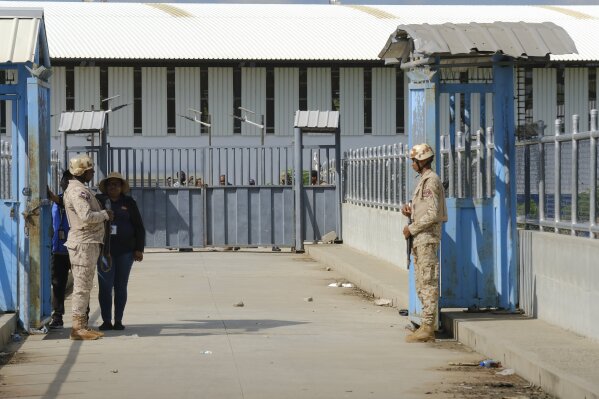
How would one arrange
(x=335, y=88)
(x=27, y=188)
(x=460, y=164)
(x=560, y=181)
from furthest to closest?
(x=335, y=88) < (x=460, y=164) < (x=27, y=188) < (x=560, y=181)

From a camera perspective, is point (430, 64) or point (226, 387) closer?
point (226, 387)

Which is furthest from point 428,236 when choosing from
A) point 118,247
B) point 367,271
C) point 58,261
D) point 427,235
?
point 367,271

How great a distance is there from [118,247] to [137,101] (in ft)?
151

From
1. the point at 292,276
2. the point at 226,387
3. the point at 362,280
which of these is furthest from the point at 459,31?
the point at 292,276

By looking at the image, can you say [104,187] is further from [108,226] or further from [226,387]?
[226,387]

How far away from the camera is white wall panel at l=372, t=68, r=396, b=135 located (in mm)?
60750

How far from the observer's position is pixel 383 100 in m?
60.9

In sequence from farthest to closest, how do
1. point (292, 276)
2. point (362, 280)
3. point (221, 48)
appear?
point (221, 48)
point (292, 276)
point (362, 280)

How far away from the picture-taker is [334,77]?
60.8 m

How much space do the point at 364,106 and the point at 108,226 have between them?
4779 cm

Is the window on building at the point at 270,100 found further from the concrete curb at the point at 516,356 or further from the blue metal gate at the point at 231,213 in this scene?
the concrete curb at the point at 516,356

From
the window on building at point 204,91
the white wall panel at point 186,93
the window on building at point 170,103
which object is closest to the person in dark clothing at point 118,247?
the white wall panel at point 186,93

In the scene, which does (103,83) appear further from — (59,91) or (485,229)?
(485,229)

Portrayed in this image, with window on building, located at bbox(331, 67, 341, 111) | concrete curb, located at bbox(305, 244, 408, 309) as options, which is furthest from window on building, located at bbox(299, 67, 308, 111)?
concrete curb, located at bbox(305, 244, 408, 309)
